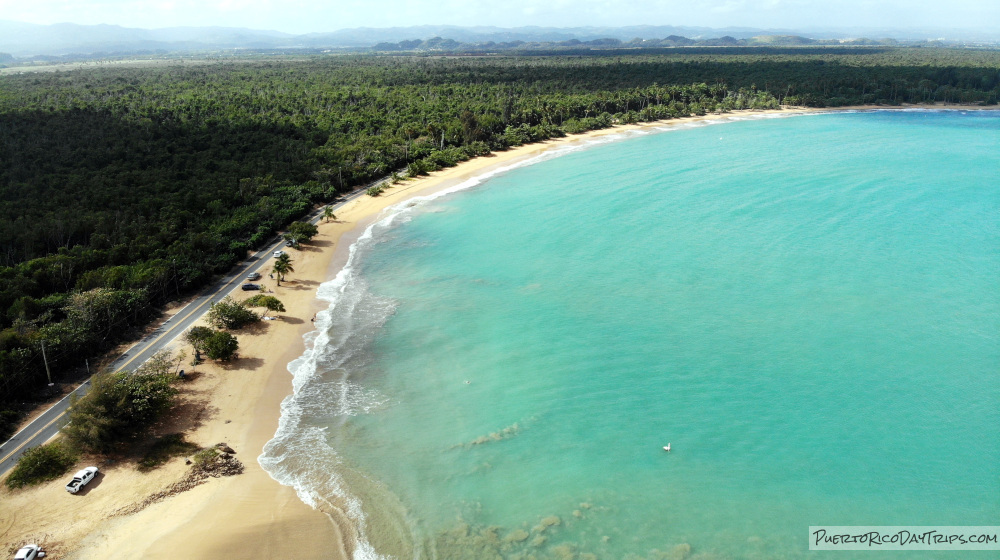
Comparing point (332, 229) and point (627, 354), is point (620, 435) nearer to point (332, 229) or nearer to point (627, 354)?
point (627, 354)

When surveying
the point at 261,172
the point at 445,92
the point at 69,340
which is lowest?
the point at 69,340

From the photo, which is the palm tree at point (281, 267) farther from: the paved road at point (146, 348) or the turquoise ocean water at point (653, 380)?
the turquoise ocean water at point (653, 380)

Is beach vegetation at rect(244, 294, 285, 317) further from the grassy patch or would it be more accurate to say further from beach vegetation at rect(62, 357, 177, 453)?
the grassy patch

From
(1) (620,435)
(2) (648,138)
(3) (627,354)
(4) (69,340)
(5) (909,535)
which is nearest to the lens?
(5) (909,535)

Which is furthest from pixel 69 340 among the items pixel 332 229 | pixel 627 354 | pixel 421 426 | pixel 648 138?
pixel 648 138

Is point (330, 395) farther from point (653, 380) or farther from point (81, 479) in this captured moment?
point (653, 380)

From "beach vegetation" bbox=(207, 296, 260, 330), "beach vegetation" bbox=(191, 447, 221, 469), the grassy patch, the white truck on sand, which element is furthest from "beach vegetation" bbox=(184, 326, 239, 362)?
the white truck on sand
